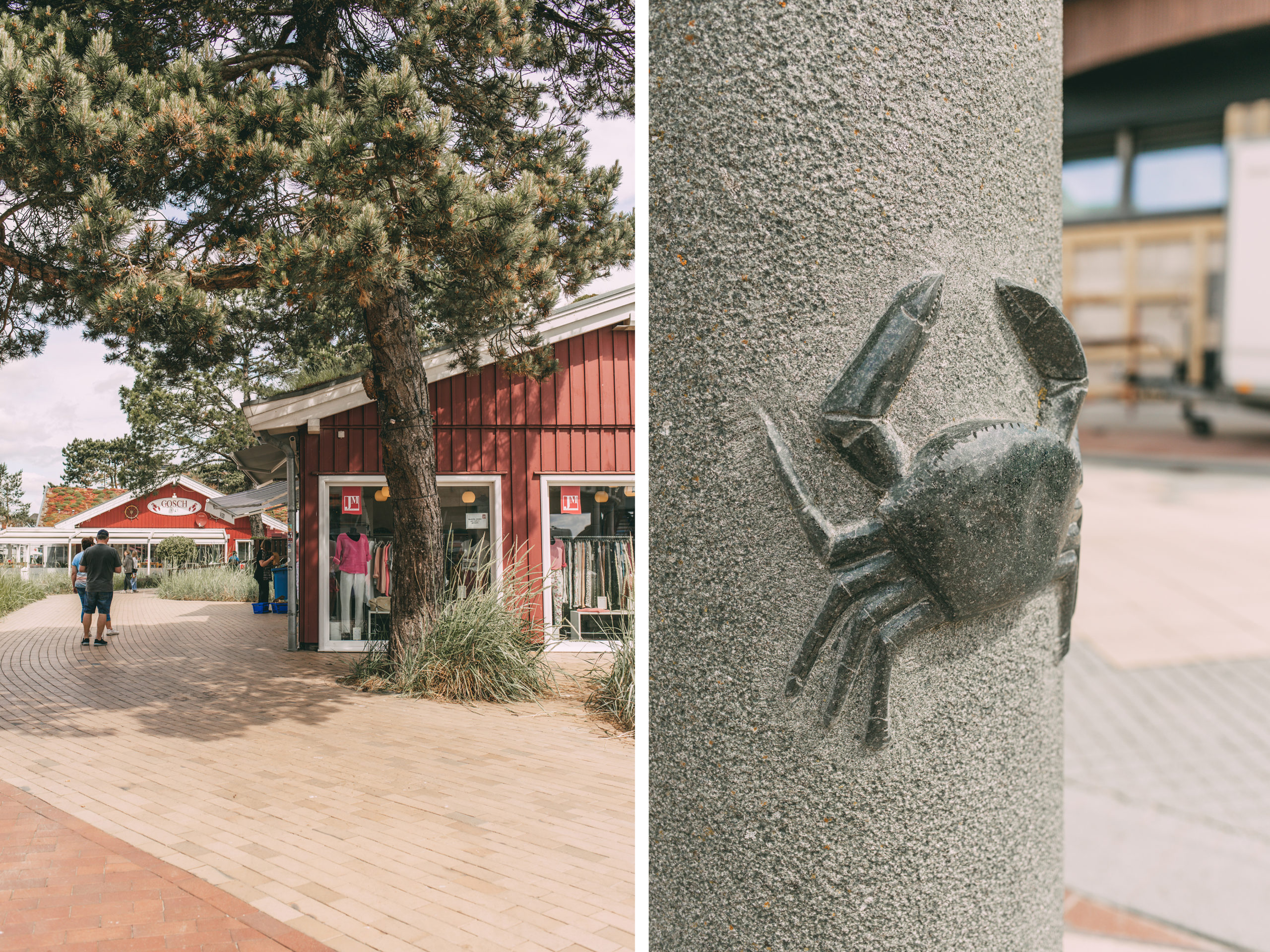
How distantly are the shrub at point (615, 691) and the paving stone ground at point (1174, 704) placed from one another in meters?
1.39

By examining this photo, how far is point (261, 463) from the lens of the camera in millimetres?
1902

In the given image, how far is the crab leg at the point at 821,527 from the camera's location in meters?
1.03

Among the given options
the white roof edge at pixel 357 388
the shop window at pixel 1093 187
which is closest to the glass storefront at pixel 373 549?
the white roof edge at pixel 357 388

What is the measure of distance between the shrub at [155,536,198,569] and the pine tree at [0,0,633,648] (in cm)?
35

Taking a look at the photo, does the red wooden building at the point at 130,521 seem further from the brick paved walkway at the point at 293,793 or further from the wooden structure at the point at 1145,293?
the wooden structure at the point at 1145,293

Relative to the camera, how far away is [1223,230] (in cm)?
285

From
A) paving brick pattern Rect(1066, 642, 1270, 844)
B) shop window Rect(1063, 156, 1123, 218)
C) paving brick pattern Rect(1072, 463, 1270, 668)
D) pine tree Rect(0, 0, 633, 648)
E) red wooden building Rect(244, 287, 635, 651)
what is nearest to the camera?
pine tree Rect(0, 0, 633, 648)

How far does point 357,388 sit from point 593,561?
2.47 ft

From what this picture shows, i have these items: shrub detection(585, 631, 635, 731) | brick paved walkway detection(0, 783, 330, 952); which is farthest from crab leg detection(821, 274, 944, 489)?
brick paved walkway detection(0, 783, 330, 952)

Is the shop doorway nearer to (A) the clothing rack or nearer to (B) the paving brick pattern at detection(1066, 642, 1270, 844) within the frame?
(A) the clothing rack

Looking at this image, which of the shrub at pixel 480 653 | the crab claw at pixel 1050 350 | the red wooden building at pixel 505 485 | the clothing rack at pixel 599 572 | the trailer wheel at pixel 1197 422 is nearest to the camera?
the crab claw at pixel 1050 350

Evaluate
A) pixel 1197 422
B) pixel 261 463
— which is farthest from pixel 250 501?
pixel 1197 422

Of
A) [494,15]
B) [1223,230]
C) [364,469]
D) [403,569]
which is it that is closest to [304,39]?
[494,15]

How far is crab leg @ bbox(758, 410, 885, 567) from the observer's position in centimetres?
103
